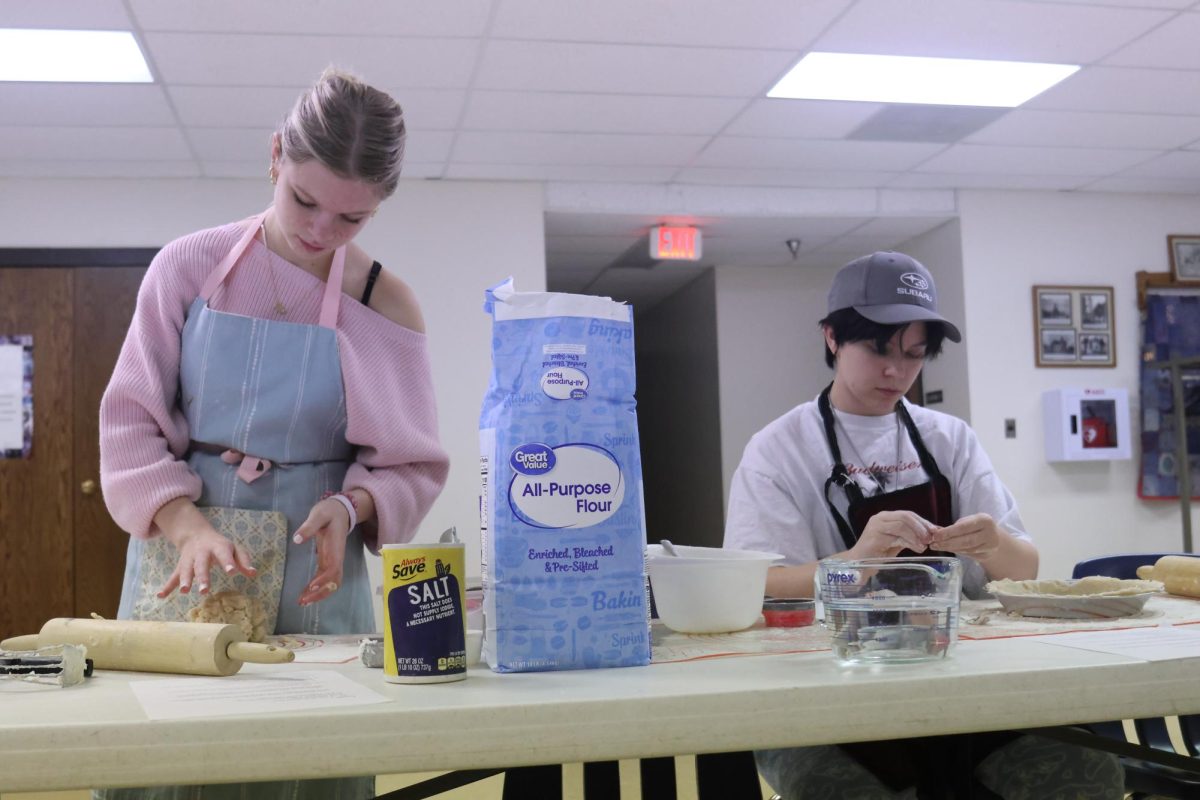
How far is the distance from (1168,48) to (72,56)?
3943 millimetres

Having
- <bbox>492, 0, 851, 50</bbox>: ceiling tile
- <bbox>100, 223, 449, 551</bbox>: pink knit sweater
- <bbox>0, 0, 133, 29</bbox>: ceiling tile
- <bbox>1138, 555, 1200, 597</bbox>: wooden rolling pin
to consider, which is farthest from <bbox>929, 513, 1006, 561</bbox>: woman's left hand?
<bbox>0, 0, 133, 29</bbox>: ceiling tile

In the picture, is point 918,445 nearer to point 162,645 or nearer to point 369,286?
point 369,286

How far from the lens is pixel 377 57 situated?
12.2 feet

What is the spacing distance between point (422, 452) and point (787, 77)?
3038 mm

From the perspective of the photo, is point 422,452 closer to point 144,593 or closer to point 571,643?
point 144,593

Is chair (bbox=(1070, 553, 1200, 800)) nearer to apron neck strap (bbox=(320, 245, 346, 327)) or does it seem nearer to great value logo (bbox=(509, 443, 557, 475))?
great value logo (bbox=(509, 443, 557, 475))

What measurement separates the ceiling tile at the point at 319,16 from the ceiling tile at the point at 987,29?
128 centimetres

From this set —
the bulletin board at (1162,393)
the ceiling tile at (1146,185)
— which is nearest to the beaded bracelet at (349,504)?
the ceiling tile at (1146,185)

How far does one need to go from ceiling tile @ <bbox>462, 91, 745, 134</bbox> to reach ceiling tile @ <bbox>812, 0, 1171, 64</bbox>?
718 millimetres

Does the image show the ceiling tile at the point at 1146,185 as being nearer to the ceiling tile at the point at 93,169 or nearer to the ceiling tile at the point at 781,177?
the ceiling tile at the point at 781,177

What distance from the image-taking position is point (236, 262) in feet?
4.57

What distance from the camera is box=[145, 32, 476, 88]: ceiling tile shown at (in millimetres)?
3557

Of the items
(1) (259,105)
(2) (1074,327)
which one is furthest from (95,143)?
(2) (1074,327)

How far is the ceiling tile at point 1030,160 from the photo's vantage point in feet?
16.4
